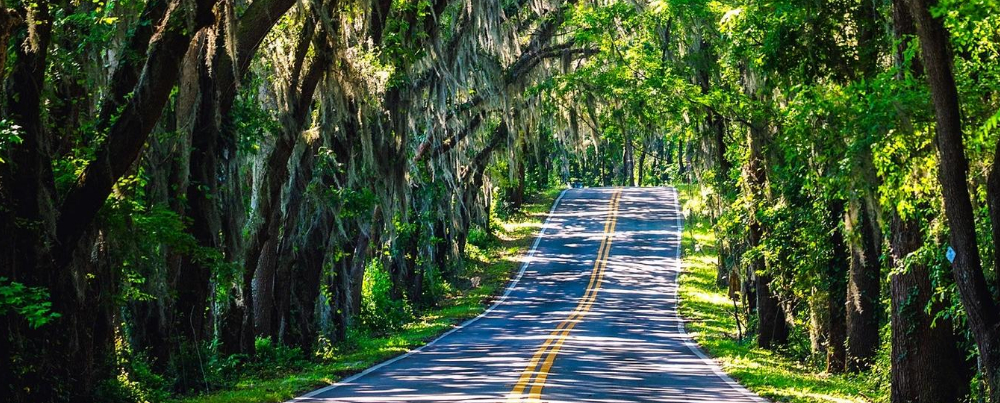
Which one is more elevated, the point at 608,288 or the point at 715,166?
the point at 715,166

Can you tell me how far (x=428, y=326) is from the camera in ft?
105

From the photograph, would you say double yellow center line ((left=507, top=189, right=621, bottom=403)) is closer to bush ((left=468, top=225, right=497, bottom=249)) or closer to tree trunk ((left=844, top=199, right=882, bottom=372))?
bush ((left=468, top=225, right=497, bottom=249))

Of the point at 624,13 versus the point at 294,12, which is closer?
the point at 294,12

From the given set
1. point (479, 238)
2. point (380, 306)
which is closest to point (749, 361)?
point (380, 306)

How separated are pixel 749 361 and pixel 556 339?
555 centimetres

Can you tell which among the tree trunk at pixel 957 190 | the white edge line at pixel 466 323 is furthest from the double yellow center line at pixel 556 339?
the tree trunk at pixel 957 190

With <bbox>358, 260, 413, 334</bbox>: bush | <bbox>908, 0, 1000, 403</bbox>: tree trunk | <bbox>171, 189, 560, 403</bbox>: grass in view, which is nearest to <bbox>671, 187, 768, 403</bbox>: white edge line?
<bbox>908, 0, 1000, 403</bbox>: tree trunk

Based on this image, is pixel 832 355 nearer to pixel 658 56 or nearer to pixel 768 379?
pixel 768 379

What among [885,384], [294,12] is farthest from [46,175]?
[885,384]

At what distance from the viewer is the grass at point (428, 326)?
15.5 metres

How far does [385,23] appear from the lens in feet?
65.2

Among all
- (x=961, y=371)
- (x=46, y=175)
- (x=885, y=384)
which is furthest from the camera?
(x=885, y=384)

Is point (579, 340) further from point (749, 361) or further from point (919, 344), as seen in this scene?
point (919, 344)

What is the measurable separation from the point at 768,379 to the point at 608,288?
24786 mm
